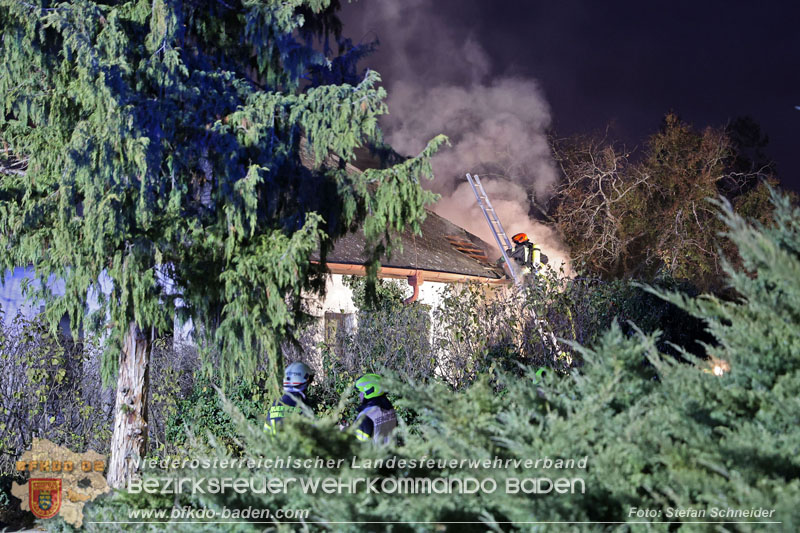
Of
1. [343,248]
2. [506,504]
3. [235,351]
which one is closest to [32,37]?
[235,351]

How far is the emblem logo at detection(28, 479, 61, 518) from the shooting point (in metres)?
6.49

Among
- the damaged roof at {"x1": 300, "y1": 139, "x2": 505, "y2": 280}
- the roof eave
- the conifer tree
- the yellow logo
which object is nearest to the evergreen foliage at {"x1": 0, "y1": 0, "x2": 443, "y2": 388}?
the conifer tree

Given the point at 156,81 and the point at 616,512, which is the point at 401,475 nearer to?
the point at 616,512

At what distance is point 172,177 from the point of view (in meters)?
6.53

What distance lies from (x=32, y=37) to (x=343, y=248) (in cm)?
1117

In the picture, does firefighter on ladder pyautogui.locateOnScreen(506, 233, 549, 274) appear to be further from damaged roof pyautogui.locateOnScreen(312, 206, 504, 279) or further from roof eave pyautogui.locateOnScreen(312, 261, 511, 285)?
roof eave pyautogui.locateOnScreen(312, 261, 511, 285)

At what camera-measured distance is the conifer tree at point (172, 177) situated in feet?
20.0

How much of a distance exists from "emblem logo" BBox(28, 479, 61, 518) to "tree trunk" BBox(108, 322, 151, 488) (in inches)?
20.8

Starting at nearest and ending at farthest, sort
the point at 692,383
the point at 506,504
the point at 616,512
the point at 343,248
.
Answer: the point at 506,504, the point at 616,512, the point at 692,383, the point at 343,248

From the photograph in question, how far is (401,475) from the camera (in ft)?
9.04

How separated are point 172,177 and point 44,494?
308 centimetres

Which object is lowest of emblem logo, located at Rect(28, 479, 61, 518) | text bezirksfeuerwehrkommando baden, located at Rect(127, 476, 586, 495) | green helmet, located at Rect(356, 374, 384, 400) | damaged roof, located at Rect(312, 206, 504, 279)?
emblem logo, located at Rect(28, 479, 61, 518)

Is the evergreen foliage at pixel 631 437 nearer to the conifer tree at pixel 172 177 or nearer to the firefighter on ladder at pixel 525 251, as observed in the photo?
the conifer tree at pixel 172 177

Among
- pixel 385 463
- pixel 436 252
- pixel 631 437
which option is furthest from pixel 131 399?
pixel 436 252
